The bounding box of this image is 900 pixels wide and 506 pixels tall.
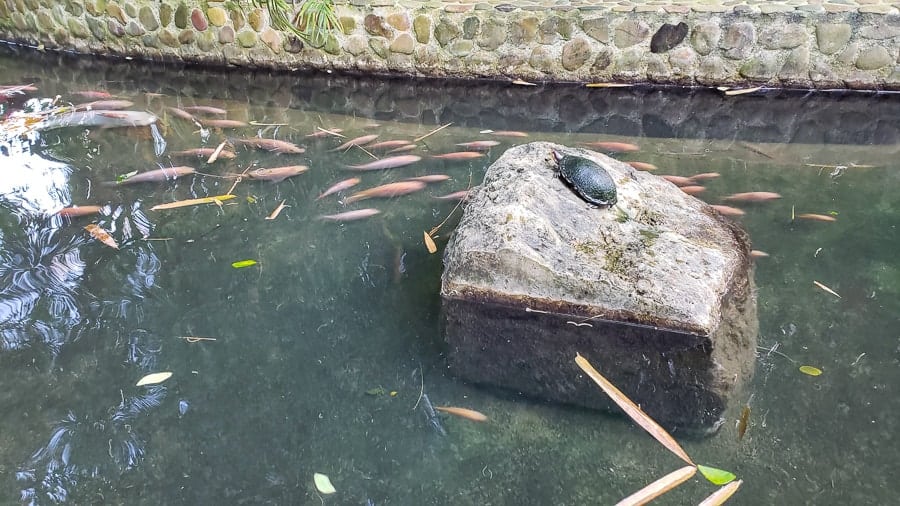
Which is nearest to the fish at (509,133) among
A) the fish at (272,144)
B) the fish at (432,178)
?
the fish at (432,178)

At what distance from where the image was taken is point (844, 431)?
2178 millimetres

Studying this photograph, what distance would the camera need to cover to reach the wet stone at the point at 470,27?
212 inches

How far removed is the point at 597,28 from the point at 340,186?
286cm

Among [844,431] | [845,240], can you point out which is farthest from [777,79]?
[844,431]

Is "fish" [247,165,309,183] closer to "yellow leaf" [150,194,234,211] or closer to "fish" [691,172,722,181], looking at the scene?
"yellow leaf" [150,194,234,211]

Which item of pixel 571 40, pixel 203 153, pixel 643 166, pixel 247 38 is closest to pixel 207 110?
pixel 203 153

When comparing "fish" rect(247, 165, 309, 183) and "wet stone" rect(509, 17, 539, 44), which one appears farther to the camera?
"wet stone" rect(509, 17, 539, 44)

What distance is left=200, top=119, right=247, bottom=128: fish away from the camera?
4.75 metres

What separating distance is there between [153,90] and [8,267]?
302 cm

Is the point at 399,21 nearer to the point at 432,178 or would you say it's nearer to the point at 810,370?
the point at 432,178

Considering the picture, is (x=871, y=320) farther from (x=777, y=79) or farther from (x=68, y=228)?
(x=68, y=228)

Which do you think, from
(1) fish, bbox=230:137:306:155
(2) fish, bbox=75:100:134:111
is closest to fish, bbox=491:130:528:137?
(1) fish, bbox=230:137:306:155

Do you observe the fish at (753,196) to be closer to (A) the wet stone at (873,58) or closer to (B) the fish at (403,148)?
(B) the fish at (403,148)

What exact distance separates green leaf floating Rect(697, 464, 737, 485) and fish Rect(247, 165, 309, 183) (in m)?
2.90
